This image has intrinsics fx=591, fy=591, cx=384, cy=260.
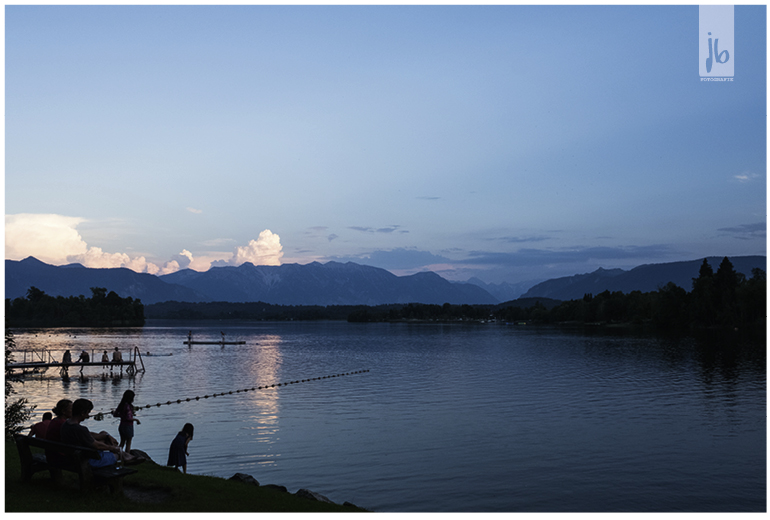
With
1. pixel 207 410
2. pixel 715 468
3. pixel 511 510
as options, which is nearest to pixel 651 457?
pixel 715 468

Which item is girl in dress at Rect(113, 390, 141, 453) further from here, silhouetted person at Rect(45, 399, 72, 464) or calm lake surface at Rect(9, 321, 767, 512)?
silhouetted person at Rect(45, 399, 72, 464)

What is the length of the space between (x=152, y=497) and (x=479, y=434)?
2205 cm

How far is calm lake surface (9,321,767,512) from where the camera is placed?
2314 centimetres

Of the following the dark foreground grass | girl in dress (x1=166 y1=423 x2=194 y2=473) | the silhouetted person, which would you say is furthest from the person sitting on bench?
girl in dress (x1=166 y1=423 x2=194 y2=473)

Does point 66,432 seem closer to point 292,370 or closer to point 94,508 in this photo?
point 94,508

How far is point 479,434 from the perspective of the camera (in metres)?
34.0

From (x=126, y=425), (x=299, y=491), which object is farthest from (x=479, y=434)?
(x=126, y=425)

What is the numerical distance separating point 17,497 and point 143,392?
43889 millimetres

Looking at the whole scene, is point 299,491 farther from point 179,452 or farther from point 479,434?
point 479,434

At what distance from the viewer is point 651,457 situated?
28.3 meters

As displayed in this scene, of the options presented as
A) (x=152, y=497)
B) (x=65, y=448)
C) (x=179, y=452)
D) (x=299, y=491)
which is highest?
(x=65, y=448)

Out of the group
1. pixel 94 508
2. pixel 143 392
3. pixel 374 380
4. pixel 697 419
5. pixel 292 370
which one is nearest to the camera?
pixel 94 508

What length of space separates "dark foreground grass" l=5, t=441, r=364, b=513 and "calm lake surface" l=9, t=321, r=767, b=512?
208 inches

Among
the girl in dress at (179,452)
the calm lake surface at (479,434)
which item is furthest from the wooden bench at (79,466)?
the calm lake surface at (479,434)
